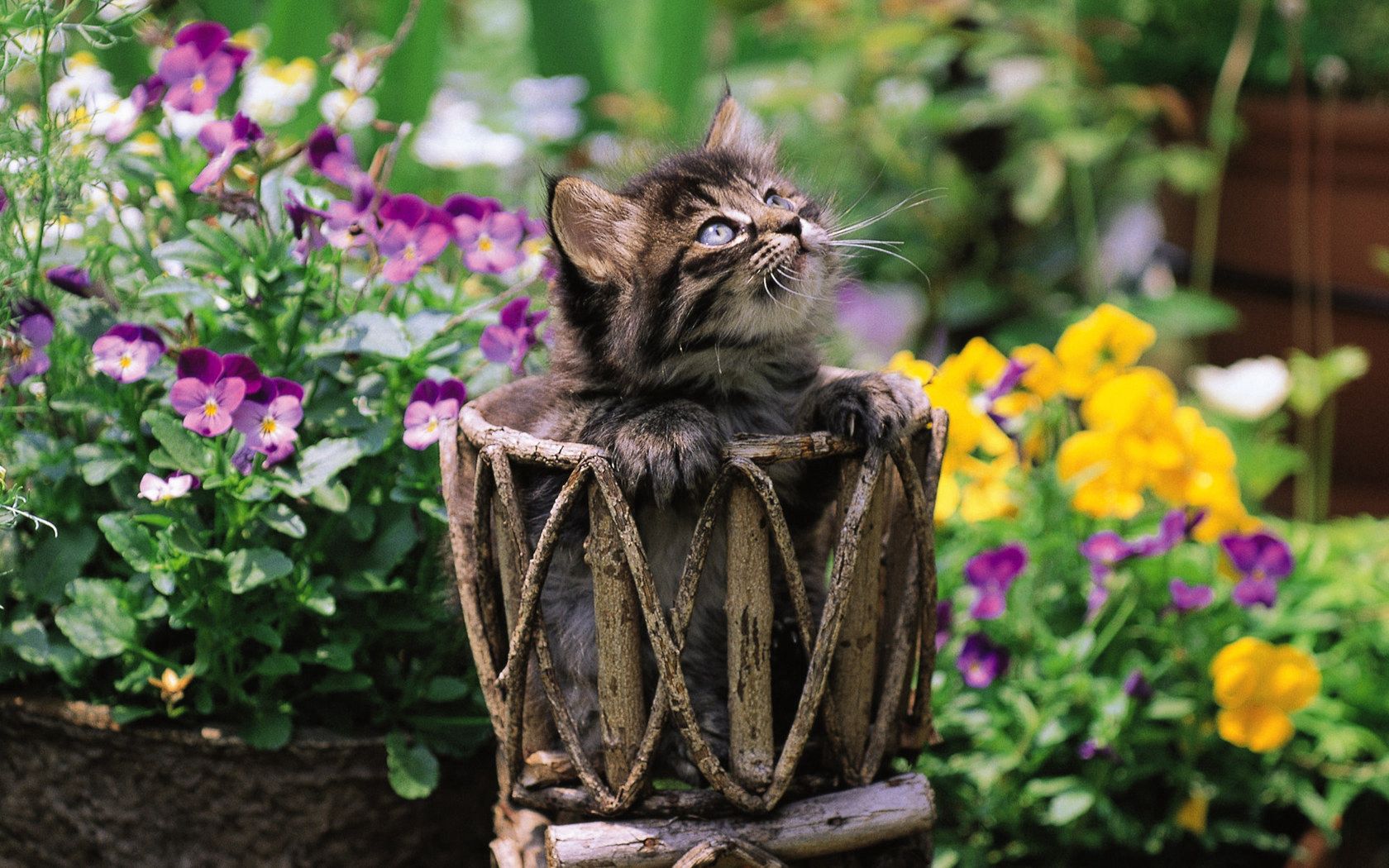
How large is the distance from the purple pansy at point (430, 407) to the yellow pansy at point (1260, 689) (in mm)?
1200

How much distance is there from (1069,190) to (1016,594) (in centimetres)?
249

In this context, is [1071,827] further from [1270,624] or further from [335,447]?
[335,447]

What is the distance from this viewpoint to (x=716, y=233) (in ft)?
5.19

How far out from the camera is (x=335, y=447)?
1712 mm

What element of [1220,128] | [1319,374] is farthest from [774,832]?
[1220,128]

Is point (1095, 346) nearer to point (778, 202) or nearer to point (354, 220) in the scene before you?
point (778, 202)

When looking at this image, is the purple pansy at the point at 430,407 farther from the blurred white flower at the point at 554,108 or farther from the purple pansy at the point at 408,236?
the blurred white flower at the point at 554,108

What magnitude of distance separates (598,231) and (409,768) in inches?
30.0

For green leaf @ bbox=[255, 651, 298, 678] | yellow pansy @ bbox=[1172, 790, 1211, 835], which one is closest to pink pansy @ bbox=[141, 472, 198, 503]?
green leaf @ bbox=[255, 651, 298, 678]

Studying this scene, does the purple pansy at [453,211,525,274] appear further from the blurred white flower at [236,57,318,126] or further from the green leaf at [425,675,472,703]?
the blurred white flower at [236,57,318,126]

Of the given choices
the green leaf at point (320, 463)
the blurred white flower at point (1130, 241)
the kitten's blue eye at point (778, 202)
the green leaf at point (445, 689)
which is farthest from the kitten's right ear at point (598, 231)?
the blurred white flower at point (1130, 241)

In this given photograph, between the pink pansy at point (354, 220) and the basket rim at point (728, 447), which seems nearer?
the basket rim at point (728, 447)

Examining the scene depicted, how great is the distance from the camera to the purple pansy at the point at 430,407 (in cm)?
173

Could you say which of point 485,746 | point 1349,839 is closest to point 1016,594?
point 1349,839
